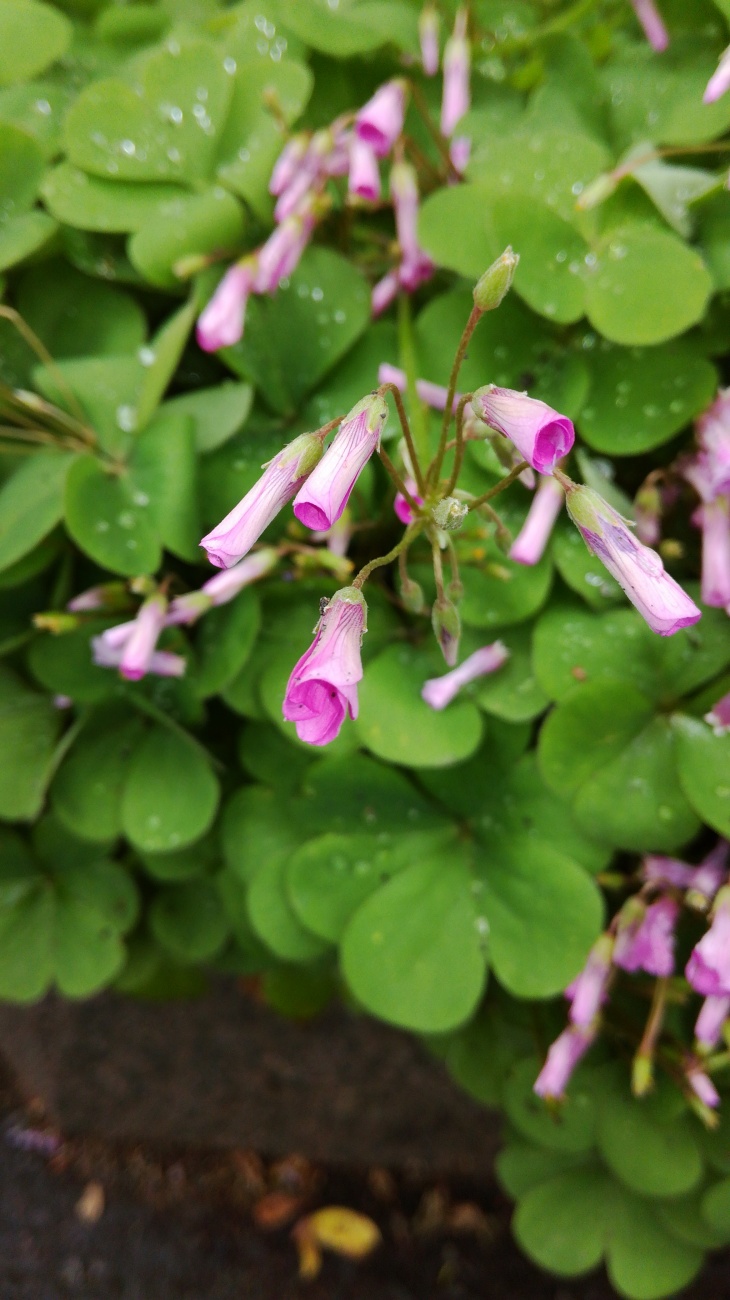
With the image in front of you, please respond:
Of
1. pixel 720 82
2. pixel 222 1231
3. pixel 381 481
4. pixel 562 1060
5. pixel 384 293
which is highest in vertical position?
pixel 720 82

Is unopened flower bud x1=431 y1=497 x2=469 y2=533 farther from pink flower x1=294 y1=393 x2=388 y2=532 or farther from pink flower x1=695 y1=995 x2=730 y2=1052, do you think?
pink flower x1=695 y1=995 x2=730 y2=1052

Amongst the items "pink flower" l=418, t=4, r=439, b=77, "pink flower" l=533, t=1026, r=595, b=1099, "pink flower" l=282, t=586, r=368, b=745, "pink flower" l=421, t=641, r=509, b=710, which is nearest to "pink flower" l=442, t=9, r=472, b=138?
"pink flower" l=418, t=4, r=439, b=77

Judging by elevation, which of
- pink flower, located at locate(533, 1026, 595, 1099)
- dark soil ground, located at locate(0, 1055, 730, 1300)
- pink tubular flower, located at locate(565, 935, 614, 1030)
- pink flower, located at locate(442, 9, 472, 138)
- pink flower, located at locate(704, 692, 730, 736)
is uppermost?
pink flower, located at locate(442, 9, 472, 138)

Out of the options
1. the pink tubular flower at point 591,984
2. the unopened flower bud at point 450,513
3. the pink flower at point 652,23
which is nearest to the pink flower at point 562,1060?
the pink tubular flower at point 591,984

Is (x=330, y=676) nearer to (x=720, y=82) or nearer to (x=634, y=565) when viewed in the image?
(x=634, y=565)

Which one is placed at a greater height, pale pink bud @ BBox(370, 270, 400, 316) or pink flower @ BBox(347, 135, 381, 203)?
pink flower @ BBox(347, 135, 381, 203)

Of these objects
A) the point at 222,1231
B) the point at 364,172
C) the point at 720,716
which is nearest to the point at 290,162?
the point at 364,172

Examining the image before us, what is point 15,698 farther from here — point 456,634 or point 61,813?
point 456,634

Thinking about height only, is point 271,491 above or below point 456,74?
below
